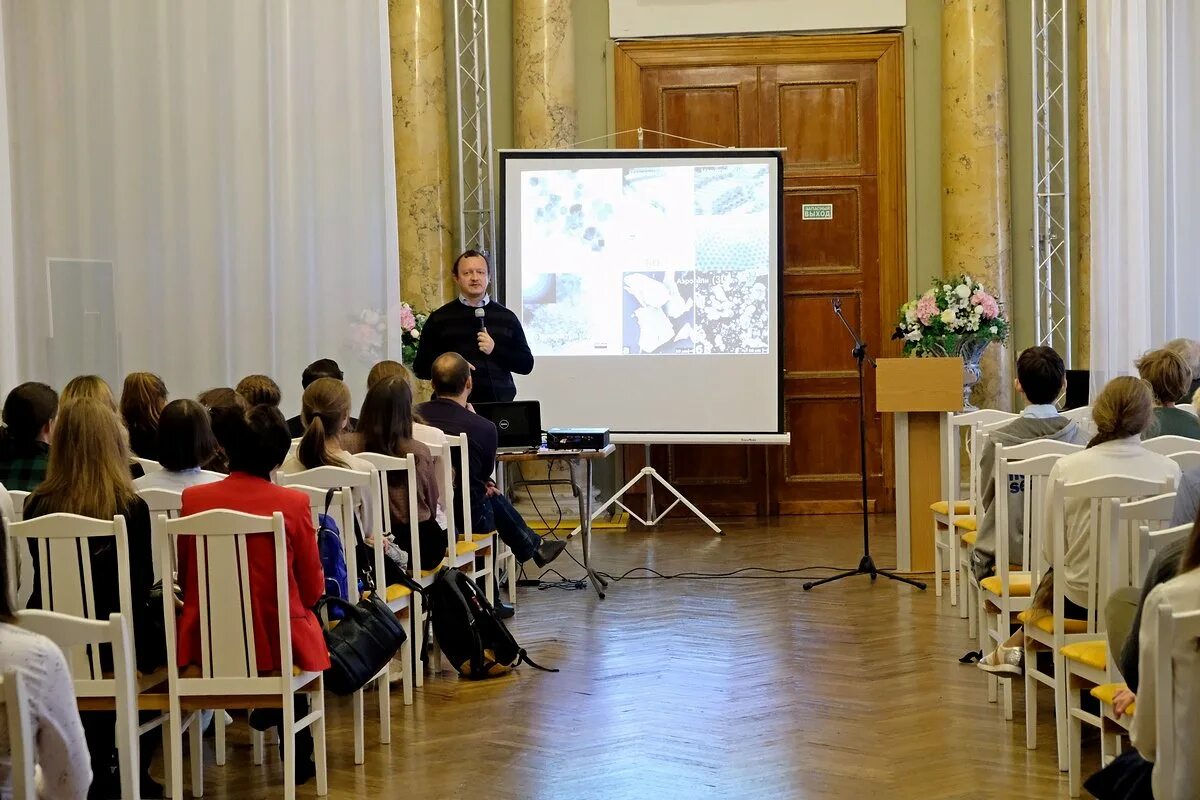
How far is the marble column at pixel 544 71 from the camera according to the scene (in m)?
9.20

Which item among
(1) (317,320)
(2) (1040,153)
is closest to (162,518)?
(1) (317,320)

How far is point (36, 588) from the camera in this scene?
361cm

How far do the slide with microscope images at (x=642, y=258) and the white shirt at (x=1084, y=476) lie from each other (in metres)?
5.05

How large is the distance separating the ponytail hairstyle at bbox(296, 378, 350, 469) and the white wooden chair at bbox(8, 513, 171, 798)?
3.21ft

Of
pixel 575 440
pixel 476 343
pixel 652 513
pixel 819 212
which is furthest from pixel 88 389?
pixel 819 212

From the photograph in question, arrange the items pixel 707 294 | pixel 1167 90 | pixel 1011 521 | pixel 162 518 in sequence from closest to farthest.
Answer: pixel 162 518, pixel 1011 521, pixel 1167 90, pixel 707 294

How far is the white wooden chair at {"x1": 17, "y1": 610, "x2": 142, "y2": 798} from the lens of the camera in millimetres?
2297

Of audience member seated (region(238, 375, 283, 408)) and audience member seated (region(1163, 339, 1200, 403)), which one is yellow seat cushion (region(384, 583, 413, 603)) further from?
audience member seated (region(1163, 339, 1200, 403))

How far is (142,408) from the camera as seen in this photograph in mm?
4715

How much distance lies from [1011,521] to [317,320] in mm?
3019

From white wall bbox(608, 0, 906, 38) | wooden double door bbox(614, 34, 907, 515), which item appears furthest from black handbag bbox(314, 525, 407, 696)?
white wall bbox(608, 0, 906, 38)

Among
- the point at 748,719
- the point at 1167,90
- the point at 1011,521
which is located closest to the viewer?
the point at 748,719

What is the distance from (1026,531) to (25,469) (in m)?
3.04

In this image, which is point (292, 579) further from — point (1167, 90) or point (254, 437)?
point (1167, 90)
